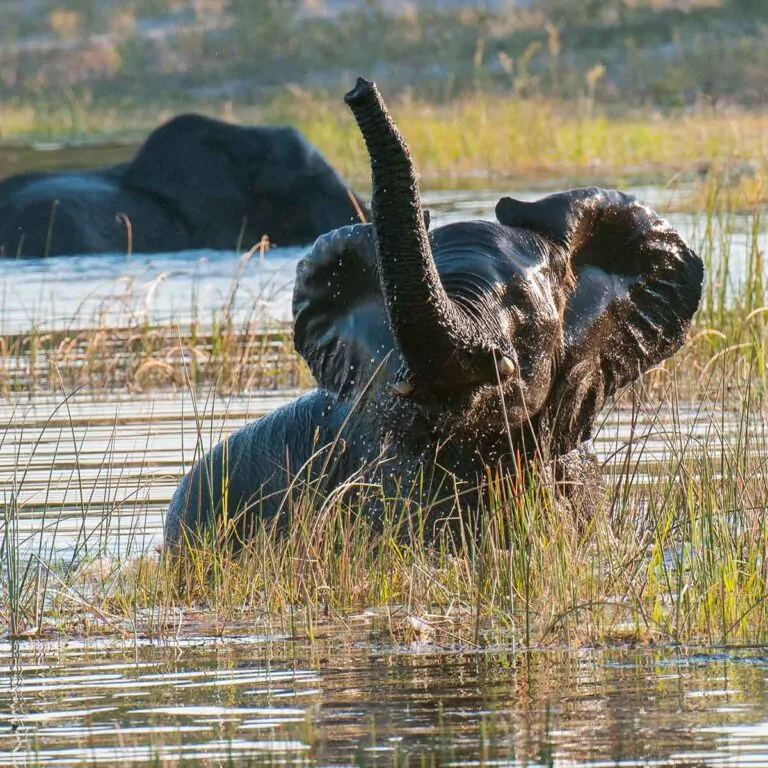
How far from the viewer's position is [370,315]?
6434 mm

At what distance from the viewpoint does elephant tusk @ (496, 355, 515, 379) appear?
18.1ft

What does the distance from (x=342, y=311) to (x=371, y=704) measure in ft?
7.89

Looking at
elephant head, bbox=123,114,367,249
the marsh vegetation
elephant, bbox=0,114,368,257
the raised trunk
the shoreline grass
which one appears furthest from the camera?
the shoreline grass

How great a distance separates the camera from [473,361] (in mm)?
5398

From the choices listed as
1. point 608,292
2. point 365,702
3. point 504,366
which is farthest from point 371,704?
point 608,292

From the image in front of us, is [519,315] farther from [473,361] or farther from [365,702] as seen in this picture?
[365,702]

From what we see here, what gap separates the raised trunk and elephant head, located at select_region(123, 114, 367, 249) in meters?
12.0

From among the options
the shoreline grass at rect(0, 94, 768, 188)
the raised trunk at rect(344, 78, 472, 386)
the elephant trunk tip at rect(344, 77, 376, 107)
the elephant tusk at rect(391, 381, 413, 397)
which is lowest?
the elephant tusk at rect(391, 381, 413, 397)

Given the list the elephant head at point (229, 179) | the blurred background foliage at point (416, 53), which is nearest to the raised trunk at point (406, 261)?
the elephant head at point (229, 179)

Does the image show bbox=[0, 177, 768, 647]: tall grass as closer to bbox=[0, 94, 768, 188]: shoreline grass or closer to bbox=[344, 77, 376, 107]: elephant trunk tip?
bbox=[344, 77, 376, 107]: elephant trunk tip

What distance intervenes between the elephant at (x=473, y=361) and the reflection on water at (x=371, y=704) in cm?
77

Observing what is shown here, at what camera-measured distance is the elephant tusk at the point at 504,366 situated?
18.1 feet

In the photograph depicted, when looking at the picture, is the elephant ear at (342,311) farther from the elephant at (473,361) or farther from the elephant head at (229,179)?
the elephant head at (229,179)

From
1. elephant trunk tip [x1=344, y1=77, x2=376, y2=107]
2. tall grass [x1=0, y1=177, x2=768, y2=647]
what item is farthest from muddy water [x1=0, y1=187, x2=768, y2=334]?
elephant trunk tip [x1=344, y1=77, x2=376, y2=107]
